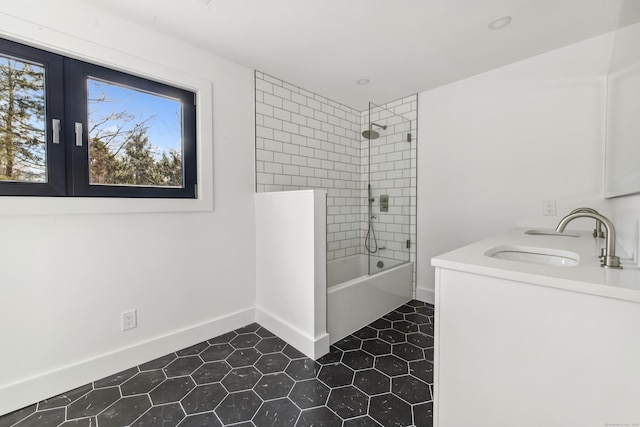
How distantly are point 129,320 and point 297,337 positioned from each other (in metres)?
1.17

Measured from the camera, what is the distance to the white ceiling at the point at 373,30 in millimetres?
1607

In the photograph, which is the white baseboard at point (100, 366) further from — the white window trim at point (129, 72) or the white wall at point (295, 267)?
the white window trim at point (129, 72)

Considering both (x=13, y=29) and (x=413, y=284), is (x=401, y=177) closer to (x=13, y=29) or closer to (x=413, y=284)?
(x=413, y=284)

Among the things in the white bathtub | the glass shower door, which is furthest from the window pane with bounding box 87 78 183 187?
the glass shower door

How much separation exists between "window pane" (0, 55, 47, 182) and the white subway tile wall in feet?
4.55

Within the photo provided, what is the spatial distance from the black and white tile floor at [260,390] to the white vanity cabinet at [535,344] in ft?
1.61

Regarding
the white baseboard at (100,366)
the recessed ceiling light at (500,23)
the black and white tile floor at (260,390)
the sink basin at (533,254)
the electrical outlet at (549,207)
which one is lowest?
the black and white tile floor at (260,390)

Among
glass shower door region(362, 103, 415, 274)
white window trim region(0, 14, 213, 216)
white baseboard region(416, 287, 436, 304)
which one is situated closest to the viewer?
white window trim region(0, 14, 213, 216)

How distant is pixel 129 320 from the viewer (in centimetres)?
178

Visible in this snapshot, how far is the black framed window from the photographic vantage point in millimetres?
1454

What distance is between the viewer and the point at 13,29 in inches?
54.5

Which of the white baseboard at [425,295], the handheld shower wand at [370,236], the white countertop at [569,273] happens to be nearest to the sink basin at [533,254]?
the white countertop at [569,273]

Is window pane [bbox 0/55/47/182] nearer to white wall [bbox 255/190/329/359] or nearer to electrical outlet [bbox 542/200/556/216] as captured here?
white wall [bbox 255/190/329/359]

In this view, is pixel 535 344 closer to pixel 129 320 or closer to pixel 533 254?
pixel 533 254
